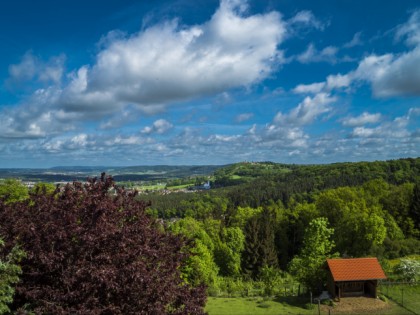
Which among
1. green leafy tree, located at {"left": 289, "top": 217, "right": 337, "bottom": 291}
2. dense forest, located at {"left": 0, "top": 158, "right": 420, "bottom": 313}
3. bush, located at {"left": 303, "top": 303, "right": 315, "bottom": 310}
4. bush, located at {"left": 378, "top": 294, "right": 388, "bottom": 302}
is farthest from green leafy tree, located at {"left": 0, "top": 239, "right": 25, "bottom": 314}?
bush, located at {"left": 378, "top": 294, "right": 388, "bottom": 302}

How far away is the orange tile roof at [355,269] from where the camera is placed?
35000 millimetres

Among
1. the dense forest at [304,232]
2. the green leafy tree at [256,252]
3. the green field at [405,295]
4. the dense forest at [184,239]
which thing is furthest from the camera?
the green leafy tree at [256,252]

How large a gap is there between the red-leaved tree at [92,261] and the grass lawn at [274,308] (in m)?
19.5

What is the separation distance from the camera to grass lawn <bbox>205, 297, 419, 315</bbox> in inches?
1224

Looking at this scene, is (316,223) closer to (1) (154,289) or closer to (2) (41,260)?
(1) (154,289)

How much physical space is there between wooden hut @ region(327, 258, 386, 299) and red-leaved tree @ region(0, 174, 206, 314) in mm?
26183

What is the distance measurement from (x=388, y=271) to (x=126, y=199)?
4001 centimetres

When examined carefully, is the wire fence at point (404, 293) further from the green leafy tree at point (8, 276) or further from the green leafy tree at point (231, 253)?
the green leafy tree at point (8, 276)

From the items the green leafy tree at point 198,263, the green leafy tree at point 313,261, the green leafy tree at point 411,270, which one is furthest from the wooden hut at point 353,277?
the green leafy tree at point 198,263

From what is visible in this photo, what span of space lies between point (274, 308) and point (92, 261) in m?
25.5

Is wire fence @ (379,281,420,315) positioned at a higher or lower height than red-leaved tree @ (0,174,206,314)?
lower

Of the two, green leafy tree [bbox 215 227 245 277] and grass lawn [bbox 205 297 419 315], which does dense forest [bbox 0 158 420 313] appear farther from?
grass lawn [bbox 205 297 419 315]

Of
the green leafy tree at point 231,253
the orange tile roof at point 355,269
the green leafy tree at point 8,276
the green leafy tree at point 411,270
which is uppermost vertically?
the green leafy tree at point 8,276

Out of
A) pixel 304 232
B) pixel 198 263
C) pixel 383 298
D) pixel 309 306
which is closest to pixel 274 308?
pixel 309 306
